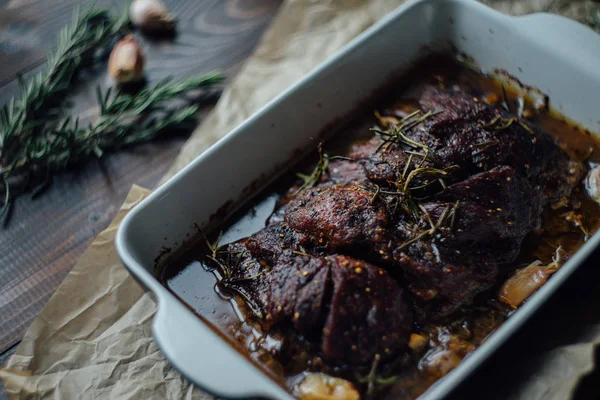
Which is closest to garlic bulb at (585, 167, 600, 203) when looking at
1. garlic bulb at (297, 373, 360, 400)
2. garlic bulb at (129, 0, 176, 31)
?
garlic bulb at (297, 373, 360, 400)

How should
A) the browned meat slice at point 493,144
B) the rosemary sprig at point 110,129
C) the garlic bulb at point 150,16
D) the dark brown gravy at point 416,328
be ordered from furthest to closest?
the garlic bulb at point 150,16
the rosemary sprig at point 110,129
the browned meat slice at point 493,144
the dark brown gravy at point 416,328

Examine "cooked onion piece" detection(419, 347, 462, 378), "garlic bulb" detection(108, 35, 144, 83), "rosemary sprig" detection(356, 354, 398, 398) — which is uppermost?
"garlic bulb" detection(108, 35, 144, 83)

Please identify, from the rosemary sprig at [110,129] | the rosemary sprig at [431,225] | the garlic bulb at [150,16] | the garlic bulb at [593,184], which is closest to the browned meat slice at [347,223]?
the rosemary sprig at [431,225]

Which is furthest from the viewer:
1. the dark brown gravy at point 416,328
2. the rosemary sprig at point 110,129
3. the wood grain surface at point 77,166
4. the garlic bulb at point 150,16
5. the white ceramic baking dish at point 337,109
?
the garlic bulb at point 150,16

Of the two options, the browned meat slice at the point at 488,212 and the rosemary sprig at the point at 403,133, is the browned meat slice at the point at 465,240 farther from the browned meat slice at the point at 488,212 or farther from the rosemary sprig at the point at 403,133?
the rosemary sprig at the point at 403,133

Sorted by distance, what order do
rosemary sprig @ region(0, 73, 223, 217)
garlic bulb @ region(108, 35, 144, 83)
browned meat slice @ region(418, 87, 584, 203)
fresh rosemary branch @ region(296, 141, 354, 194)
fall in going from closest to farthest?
1. browned meat slice @ region(418, 87, 584, 203)
2. fresh rosemary branch @ region(296, 141, 354, 194)
3. rosemary sprig @ region(0, 73, 223, 217)
4. garlic bulb @ region(108, 35, 144, 83)

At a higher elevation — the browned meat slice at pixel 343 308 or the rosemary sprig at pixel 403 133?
the rosemary sprig at pixel 403 133

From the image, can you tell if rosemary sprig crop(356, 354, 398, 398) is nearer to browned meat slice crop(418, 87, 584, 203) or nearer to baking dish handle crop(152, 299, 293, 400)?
baking dish handle crop(152, 299, 293, 400)
